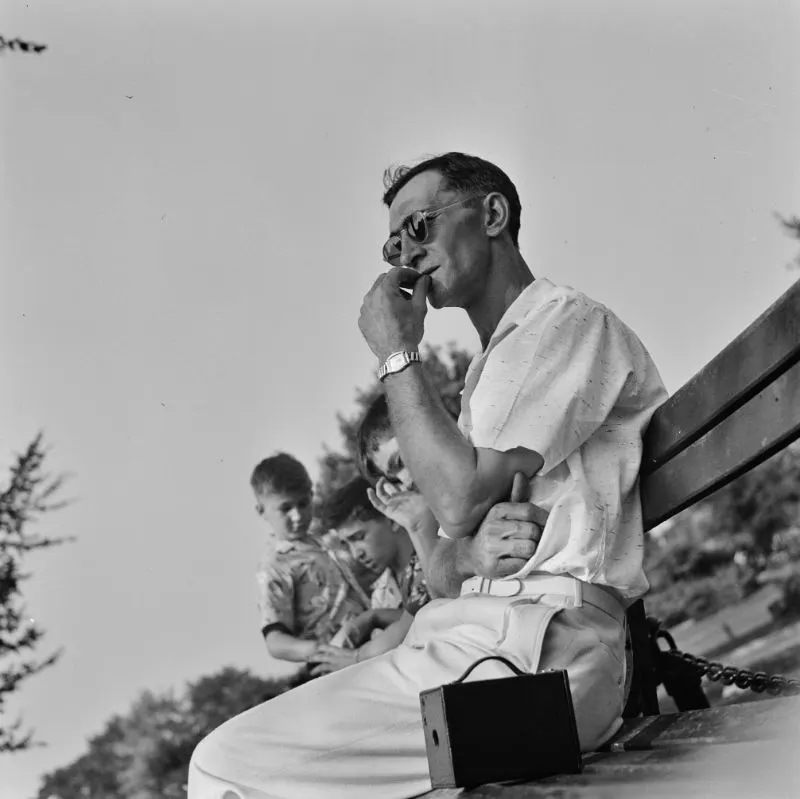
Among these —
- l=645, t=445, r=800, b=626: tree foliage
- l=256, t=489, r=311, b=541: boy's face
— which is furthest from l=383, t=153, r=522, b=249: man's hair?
l=645, t=445, r=800, b=626: tree foliage

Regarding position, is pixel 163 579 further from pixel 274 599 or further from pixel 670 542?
pixel 670 542

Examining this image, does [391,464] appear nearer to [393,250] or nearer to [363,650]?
[363,650]

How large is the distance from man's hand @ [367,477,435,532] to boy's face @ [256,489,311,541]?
0.23 meters

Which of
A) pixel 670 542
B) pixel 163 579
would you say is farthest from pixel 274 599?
pixel 670 542

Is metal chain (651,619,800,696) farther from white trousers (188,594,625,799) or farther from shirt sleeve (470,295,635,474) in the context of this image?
shirt sleeve (470,295,635,474)

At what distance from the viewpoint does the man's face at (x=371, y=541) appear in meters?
3.24

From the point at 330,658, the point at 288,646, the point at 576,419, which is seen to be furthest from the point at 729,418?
the point at 288,646

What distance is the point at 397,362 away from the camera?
1.40m

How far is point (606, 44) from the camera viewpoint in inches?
139

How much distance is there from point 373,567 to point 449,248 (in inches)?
68.3

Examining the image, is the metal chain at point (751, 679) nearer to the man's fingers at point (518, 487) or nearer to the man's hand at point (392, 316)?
the man's fingers at point (518, 487)

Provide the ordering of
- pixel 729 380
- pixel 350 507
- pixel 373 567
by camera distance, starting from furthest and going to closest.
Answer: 1. pixel 350 507
2. pixel 373 567
3. pixel 729 380

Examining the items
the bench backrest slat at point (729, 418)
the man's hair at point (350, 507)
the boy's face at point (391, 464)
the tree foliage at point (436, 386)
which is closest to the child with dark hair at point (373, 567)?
the man's hair at point (350, 507)

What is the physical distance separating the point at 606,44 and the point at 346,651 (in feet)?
6.51
